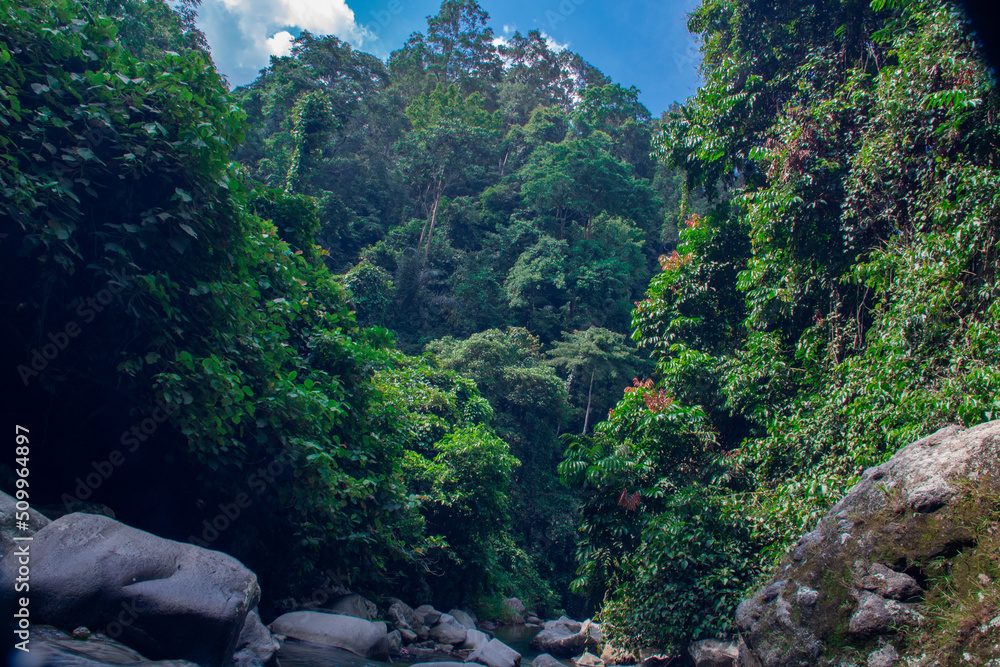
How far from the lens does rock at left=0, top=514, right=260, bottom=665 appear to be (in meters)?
3.31

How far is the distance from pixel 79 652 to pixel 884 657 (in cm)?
517

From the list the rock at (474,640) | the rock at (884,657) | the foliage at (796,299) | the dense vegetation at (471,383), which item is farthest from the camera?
the rock at (474,640)

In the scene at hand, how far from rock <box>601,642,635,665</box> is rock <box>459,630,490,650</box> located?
7.32 ft

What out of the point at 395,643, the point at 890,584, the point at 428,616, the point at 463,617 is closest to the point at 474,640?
the point at 428,616

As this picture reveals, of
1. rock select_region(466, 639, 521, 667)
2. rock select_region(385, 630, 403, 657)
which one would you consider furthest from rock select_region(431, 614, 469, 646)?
rock select_region(385, 630, 403, 657)

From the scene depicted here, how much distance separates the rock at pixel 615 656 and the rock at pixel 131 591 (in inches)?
285

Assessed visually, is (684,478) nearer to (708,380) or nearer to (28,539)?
(708,380)

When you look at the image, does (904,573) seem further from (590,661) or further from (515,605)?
(515,605)

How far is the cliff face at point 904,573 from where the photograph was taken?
3604mm

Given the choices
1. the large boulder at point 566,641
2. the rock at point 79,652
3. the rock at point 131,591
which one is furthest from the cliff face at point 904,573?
the large boulder at point 566,641

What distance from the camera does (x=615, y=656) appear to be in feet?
31.9

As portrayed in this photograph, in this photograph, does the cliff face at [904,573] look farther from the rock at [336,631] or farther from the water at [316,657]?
the rock at [336,631]

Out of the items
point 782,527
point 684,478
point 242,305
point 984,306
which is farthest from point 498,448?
point 984,306

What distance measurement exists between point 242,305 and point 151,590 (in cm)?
279
